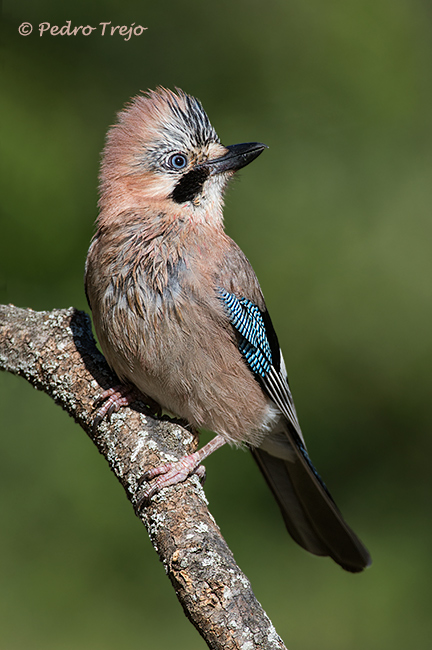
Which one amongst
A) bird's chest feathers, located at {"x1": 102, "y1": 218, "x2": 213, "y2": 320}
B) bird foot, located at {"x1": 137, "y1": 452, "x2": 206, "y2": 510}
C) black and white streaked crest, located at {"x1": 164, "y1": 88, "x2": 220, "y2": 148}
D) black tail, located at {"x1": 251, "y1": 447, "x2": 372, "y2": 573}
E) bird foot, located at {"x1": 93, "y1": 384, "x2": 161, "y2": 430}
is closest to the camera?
bird foot, located at {"x1": 137, "y1": 452, "x2": 206, "y2": 510}

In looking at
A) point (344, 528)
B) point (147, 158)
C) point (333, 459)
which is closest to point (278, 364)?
point (344, 528)

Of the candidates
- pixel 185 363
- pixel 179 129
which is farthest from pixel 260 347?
pixel 179 129

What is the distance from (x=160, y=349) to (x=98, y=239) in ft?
2.10

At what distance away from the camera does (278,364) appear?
3379 mm

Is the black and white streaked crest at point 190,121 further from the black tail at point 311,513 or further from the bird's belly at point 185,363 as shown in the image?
the black tail at point 311,513

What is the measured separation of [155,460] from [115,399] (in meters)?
0.38

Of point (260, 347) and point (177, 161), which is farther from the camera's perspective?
point (260, 347)

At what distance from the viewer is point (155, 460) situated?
2709 mm

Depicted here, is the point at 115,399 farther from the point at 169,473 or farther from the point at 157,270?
the point at 157,270

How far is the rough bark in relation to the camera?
2.14 m

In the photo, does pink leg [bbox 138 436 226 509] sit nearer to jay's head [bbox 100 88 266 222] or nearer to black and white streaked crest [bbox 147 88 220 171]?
jay's head [bbox 100 88 266 222]

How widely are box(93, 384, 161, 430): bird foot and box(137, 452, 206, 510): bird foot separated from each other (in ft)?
1.23

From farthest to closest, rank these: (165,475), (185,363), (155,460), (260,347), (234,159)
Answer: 1. (260,347)
2. (234,159)
3. (185,363)
4. (155,460)
5. (165,475)

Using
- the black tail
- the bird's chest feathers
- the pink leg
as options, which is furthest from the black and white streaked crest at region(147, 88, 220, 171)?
the black tail
